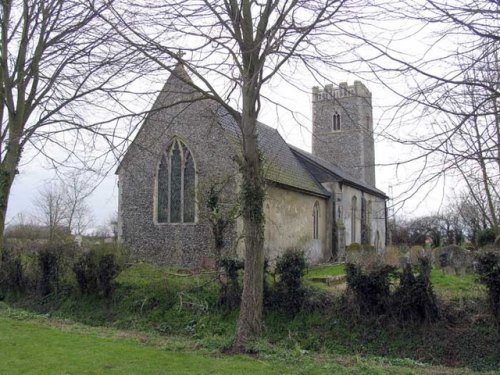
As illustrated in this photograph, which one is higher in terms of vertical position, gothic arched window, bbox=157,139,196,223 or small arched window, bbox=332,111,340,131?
small arched window, bbox=332,111,340,131

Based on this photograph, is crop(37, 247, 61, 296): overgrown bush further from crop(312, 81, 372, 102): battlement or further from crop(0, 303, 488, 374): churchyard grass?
crop(312, 81, 372, 102): battlement

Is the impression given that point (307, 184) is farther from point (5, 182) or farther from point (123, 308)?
point (5, 182)

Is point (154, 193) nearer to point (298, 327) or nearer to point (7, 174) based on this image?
point (7, 174)

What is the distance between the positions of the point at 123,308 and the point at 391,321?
24.0 feet

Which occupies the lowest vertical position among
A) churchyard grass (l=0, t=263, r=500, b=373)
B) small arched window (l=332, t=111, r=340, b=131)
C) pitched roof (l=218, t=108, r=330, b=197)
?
churchyard grass (l=0, t=263, r=500, b=373)

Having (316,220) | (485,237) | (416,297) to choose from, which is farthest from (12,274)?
(485,237)

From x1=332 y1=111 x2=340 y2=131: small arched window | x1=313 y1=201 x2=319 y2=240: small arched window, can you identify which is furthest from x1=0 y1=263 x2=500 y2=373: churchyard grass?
x1=332 y1=111 x2=340 y2=131: small arched window

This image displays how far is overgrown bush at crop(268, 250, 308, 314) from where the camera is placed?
11.7 meters

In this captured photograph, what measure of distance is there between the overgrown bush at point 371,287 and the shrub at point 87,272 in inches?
306

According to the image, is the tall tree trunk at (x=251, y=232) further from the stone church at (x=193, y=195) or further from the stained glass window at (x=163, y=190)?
the stained glass window at (x=163, y=190)

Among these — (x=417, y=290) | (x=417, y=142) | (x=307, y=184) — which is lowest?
(x=417, y=290)

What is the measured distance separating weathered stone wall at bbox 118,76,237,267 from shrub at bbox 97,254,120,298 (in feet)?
15.8

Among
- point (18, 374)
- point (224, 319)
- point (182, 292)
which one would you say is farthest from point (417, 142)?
point (182, 292)

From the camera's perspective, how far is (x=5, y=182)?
39.1ft
